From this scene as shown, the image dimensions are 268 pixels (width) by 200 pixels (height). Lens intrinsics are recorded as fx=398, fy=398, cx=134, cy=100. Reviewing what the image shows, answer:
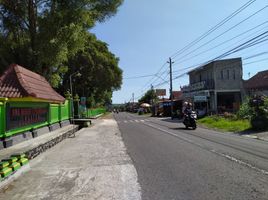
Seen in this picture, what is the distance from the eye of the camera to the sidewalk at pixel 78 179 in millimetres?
7900

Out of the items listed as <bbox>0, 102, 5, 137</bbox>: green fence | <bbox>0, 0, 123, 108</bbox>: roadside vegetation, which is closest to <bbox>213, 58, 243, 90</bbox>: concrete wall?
<bbox>0, 0, 123, 108</bbox>: roadside vegetation

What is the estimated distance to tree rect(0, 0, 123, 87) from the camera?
25172 millimetres

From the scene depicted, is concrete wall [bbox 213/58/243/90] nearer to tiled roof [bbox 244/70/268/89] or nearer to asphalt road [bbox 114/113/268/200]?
tiled roof [bbox 244/70/268/89]

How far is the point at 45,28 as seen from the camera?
83.0 feet

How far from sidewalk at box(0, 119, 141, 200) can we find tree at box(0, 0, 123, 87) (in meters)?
12.7

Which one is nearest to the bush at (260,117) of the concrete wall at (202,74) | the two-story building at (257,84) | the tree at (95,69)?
the two-story building at (257,84)

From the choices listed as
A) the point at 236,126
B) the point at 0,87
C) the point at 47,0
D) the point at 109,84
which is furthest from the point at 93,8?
the point at 109,84

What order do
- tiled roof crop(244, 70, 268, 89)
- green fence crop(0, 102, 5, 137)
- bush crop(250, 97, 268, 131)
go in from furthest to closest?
1. tiled roof crop(244, 70, 268, 89)
2. bush crop(250, 97, 268, 131)
3. green fence crop(0, 102, 5, 137)

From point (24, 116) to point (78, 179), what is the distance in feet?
25.6

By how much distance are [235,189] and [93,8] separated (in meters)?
22.9

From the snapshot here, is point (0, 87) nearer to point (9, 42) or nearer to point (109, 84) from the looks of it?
point (9, 42)

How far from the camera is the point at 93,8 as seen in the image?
93.8ft

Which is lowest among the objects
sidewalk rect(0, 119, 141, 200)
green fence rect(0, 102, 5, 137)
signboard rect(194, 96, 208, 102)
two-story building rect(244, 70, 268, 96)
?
sidewalk rect(0, 119, 141, 200)

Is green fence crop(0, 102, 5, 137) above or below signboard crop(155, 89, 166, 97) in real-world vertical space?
below
